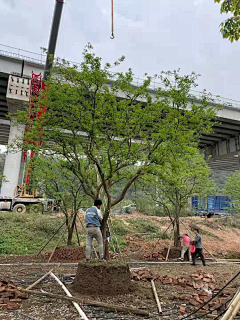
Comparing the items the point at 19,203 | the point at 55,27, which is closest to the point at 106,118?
the point at 19,203

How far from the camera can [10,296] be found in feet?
17.1

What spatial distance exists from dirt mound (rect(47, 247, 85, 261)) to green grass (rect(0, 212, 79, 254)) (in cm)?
270

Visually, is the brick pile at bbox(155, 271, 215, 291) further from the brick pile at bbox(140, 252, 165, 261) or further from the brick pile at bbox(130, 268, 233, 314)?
the brick pile at bbox(140, 252, 165, 261)

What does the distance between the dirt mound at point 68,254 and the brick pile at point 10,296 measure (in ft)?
17.7

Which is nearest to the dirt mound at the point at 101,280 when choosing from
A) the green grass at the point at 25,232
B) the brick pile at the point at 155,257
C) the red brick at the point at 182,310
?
the red brick at the point at 182,310

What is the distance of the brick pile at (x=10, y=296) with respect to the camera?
15.9ft

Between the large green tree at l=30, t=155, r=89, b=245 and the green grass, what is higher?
the large green tree at l=30, t=155, r=89, b=245

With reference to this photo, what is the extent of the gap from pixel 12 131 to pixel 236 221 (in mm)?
24409

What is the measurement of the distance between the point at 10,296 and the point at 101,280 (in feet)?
6.51

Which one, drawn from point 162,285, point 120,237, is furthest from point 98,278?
point 120,237

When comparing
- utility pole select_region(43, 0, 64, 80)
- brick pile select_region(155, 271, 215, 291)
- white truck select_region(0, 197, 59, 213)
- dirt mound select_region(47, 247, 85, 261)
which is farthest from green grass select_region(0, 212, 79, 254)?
utility pole select_region(43, 0, 64, 80)

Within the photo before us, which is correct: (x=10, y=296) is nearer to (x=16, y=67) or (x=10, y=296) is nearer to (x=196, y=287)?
(x=196, y=287)

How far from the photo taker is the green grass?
13119 millimetres

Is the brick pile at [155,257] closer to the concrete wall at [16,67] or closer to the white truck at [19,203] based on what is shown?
the white truck at [19,203]
